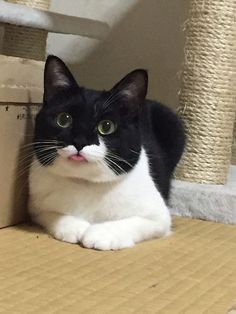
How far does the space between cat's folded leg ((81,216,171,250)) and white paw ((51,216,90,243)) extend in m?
0.02

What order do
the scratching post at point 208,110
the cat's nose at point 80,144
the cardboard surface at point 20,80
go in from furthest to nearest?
the scratching post at point 208,110 → the cardboard surface at point 20,80 → the cat's nose at point 80,144

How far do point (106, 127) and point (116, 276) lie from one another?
33cm

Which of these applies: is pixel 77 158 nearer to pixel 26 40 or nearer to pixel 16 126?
pixel 16 126

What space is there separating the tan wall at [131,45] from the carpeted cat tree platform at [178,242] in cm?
27

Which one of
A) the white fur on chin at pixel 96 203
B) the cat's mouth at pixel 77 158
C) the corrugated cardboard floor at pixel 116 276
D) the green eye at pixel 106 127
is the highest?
the green eye at pixel 106 127

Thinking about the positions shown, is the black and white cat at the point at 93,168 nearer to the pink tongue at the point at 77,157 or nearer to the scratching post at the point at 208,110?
the pink tongue at the point at 77,157

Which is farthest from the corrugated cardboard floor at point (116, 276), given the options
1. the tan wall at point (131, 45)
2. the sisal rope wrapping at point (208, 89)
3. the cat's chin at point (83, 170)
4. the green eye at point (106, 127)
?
the tan wall at point (131, 45)

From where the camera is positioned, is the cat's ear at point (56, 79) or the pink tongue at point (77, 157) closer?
the pink tongue at point (77, 157)

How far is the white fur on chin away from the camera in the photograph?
1361 mm

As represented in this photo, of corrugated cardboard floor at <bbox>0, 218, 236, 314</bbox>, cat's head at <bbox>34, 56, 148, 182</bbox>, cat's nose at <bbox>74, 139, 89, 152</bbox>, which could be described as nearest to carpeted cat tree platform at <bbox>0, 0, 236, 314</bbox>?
corrugated cardboard floor at <bbox>0, 218, 236, 314</bbox>

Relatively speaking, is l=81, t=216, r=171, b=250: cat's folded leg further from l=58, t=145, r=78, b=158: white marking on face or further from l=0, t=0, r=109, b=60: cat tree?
l=0, t=0, r=109, b=60: cat tree

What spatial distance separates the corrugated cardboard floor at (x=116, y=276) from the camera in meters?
1.02

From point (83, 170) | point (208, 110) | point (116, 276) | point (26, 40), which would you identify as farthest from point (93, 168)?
point (26, 40)

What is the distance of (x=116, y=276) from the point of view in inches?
46.0
